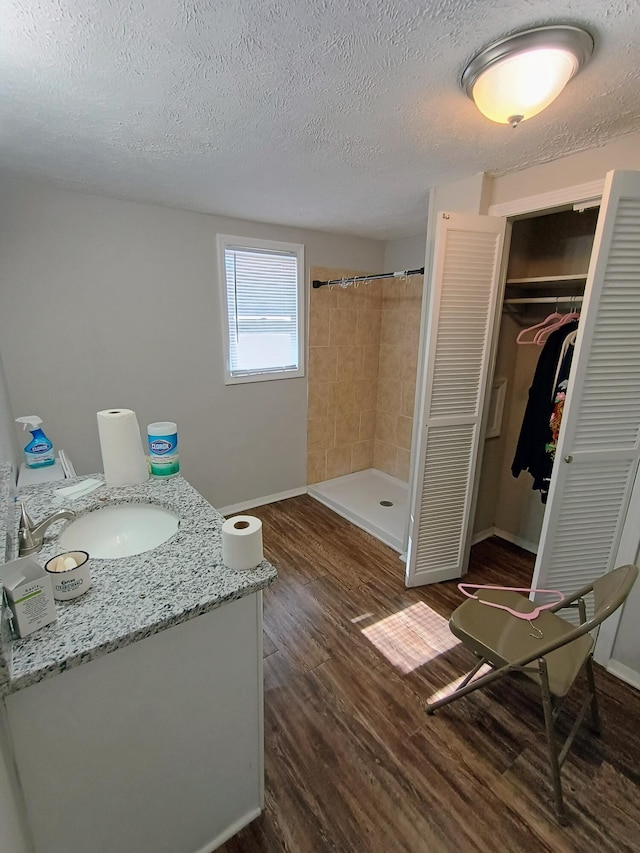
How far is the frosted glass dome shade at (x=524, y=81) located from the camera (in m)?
0.97

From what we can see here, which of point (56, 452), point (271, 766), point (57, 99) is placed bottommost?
point (271, 766)

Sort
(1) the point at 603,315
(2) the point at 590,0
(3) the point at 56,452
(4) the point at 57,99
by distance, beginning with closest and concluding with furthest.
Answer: (2) the point at 590,0 → (4) the point at 57,99 → (1) the point at 603,315 → (3) the point at 56,452

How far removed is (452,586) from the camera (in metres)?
2.33

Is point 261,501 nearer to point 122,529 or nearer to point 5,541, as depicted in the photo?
point 122,529

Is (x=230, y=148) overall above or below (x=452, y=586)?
above

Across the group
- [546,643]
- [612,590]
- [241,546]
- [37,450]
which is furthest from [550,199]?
[37,450]

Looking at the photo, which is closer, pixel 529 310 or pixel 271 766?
pixel 271 766

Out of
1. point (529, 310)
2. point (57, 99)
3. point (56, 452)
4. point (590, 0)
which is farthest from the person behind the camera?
point (529, 310)

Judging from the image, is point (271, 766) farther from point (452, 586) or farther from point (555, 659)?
point (452, 586)

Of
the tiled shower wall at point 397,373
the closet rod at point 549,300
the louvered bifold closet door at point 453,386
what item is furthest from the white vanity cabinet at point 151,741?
the tiled shower wall at point 397,373

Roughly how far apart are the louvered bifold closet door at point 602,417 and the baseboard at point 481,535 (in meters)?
0.99

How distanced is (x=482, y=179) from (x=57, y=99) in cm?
177

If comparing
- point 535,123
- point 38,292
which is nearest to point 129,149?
point 38,292

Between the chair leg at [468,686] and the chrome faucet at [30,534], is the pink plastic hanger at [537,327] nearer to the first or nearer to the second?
the chair leg at [468,686]
